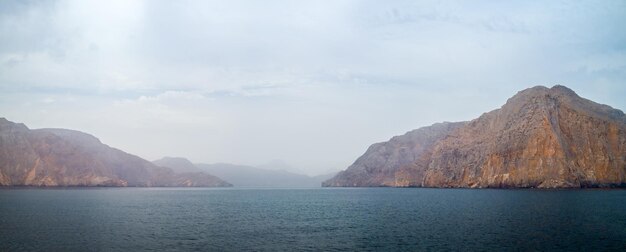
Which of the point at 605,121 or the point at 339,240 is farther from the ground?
the point at 605,121

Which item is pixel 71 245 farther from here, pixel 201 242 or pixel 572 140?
pixel 572 140

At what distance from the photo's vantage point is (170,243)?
48.5 metres

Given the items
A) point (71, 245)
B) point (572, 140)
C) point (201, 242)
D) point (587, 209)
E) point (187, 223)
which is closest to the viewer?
point (71, 245)

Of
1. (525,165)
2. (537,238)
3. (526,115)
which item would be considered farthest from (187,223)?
(526,115)

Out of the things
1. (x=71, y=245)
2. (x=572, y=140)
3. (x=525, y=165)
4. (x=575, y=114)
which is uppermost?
(x=575, y=114)

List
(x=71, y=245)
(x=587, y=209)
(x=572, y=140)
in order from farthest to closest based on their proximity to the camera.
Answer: (x=572, y=140)
(x=587, y=209)
(x=71, y=245)

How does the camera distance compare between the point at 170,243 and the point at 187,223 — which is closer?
the point at 170,243

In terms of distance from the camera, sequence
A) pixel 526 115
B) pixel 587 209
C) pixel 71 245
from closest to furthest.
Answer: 1. pixel 71 245
2. pixel 587 209
3. pixel 526 115

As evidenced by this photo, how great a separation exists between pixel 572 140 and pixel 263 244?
177m

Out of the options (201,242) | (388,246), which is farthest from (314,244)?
(201,242)

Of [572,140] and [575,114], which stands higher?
[575,114]

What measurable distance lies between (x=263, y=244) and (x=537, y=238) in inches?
1268

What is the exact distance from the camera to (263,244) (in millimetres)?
48594

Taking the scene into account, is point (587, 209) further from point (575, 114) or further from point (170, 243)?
point (575, 114)
